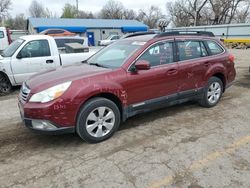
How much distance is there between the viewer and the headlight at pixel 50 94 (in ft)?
11.4

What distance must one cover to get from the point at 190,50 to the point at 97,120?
101 inches

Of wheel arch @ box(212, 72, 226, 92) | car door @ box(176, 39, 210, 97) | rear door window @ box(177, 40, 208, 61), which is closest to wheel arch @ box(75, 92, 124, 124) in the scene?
car door @ box(176, 39, 210, 97)

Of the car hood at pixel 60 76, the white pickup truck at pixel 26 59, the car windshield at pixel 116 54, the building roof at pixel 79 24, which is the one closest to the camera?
the car hood at pixel 60 76

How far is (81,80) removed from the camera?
3.65m

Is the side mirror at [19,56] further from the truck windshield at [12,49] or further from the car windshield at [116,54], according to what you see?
the car windshield at [116,54]

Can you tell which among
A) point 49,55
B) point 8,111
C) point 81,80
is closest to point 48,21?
point 49,55

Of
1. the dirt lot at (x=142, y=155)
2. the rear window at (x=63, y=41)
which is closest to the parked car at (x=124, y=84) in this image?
the dirt lot at (x=142, y=155)

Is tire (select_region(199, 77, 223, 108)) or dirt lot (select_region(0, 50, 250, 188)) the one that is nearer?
dirt lot (select_region(0, 50, 250, 188))

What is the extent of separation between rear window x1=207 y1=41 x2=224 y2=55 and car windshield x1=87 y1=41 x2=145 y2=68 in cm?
193

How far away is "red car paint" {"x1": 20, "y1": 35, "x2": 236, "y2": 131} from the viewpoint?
3480mm

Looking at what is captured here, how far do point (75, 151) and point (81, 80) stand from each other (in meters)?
1.09

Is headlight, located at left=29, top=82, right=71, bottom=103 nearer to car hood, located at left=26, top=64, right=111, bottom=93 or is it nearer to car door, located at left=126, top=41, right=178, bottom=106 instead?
car hood, located at left=26, top=64, right=111, bottom=93

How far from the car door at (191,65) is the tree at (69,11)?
59540 mm

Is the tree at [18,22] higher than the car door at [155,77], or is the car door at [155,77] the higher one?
the tree at [18,22]
